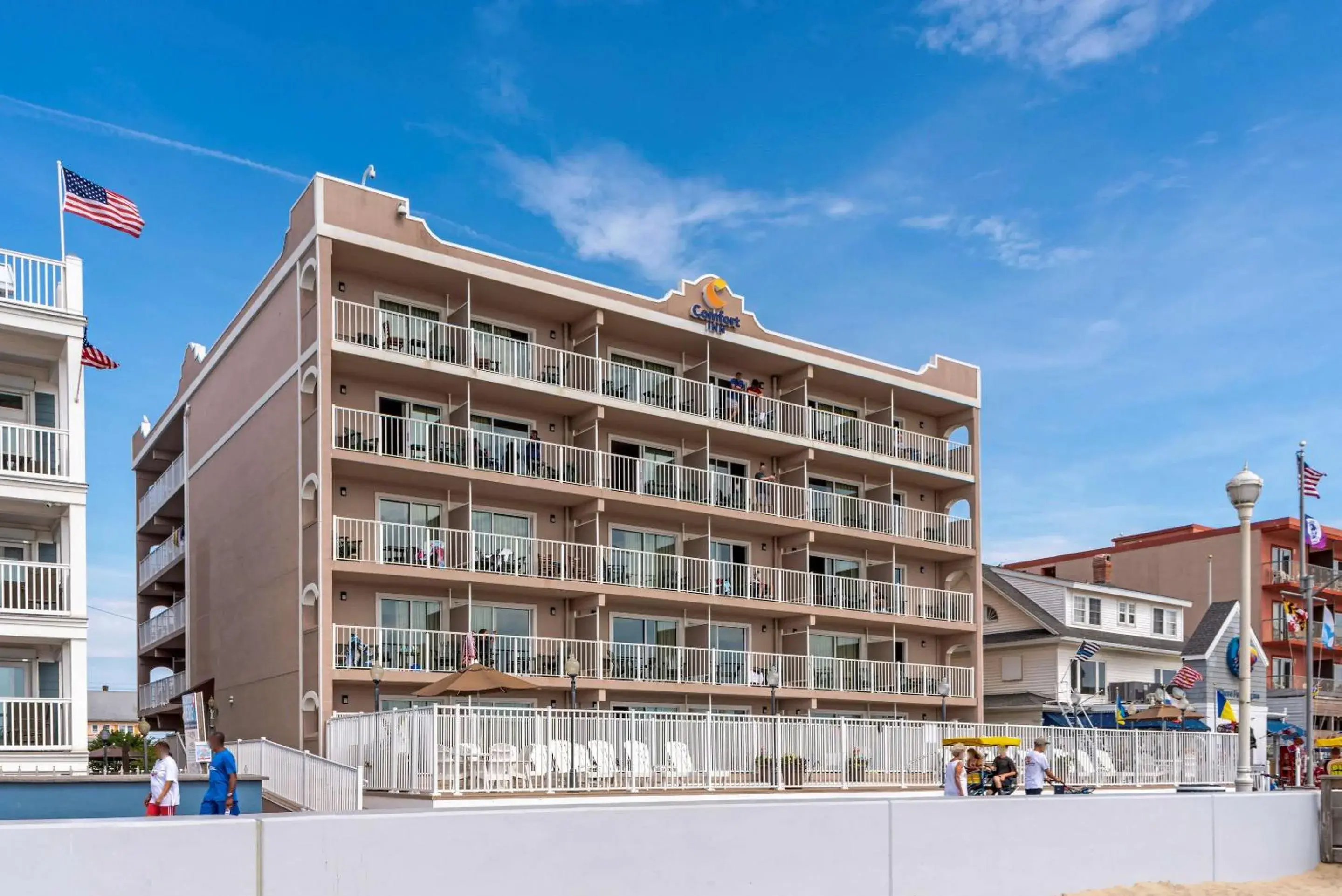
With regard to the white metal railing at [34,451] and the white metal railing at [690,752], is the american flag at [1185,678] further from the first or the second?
the white metal railing at [34,451]

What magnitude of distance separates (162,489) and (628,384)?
18596mm

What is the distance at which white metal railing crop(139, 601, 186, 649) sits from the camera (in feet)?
136

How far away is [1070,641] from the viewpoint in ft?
160

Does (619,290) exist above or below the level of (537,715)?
above

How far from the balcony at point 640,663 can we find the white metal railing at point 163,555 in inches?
525

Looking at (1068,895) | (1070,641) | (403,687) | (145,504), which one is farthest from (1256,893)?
Answer: (145,504)

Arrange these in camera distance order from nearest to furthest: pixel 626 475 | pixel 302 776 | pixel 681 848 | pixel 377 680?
pixel 681 848 < pixel 302 776 < pixel 377 680 < pixel 626 475

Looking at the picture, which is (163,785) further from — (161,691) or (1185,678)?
(1185,678)

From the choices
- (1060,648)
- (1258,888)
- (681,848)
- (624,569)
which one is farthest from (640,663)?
(681,848)

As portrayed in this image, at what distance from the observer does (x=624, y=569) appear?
36031 mm

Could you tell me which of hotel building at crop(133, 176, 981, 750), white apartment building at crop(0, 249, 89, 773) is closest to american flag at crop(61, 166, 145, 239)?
white apartment building at crop(0, 249, 89, 773)

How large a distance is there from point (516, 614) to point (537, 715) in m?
10.6

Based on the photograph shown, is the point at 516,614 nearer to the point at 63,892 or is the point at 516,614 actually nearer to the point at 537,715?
the point at 537,715

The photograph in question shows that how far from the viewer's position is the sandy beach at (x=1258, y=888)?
15039 mm
